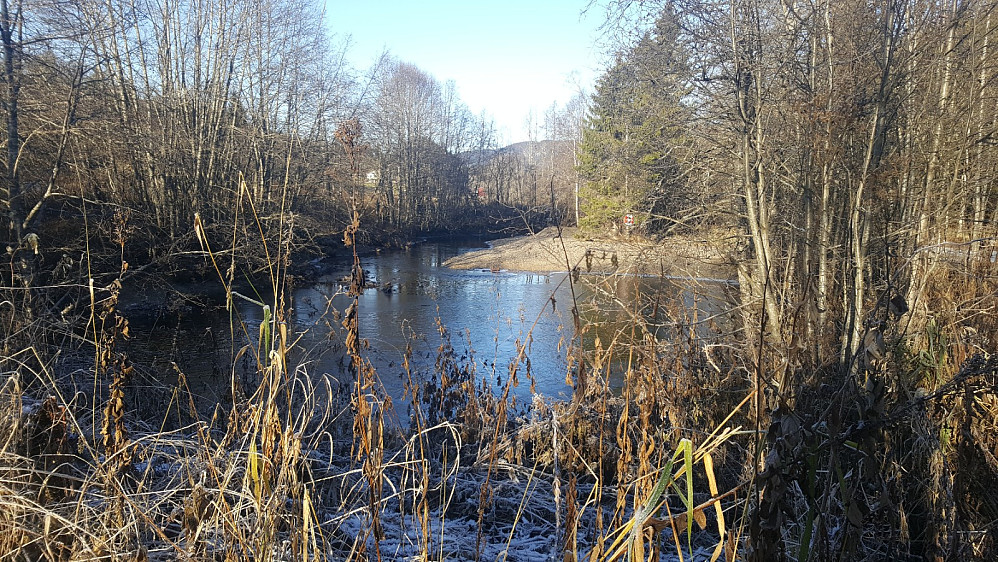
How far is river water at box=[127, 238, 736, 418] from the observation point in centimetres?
697

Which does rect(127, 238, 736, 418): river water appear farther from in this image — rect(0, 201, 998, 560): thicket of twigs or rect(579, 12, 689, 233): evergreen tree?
rect(579, 12, 689, 233): evergreen tree

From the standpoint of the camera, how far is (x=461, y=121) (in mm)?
42219

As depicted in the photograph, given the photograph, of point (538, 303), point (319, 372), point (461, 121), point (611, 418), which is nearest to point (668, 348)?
point (611, 418)

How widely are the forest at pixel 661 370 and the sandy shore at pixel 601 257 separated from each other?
268 mm

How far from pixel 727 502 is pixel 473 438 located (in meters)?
2.59

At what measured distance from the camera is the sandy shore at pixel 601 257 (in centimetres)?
550

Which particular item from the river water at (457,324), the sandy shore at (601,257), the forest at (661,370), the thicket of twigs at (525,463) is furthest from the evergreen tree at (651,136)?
the thicket of twigs at (525,463)

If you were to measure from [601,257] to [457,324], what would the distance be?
5112 millimetres

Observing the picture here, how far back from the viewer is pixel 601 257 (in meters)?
7.63

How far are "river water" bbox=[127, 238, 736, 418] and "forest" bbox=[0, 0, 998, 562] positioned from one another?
0.37m

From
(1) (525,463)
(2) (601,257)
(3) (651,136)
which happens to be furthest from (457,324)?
(1) (525,463)

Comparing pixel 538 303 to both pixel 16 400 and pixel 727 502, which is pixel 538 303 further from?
pixel 16 400

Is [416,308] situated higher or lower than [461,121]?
lower

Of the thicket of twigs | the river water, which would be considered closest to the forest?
the thicket of twigs
